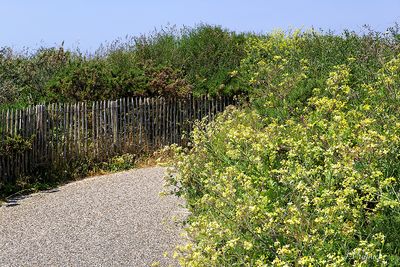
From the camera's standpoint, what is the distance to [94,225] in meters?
9.06

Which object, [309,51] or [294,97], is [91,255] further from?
[309,51]

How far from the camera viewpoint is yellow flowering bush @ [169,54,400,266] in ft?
14.2

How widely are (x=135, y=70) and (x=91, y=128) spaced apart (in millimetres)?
2025

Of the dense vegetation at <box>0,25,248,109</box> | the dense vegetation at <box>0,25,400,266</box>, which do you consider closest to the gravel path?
the dense vegetation at <box>0,25,400,266</box>

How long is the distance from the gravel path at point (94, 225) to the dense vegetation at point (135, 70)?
293 centimetres

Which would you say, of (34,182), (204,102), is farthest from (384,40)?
(34,182)

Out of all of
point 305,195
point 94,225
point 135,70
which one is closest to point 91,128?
point 135,70

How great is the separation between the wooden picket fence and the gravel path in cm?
100

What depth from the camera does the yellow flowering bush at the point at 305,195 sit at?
4.33 m

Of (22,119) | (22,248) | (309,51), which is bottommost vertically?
(22,248)

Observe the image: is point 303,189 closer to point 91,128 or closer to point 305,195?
point 305,195

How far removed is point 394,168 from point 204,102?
9949mm

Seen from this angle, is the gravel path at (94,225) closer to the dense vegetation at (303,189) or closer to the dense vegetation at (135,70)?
the dense vegetation at (303,189)

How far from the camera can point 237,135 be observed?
633 centimetres
